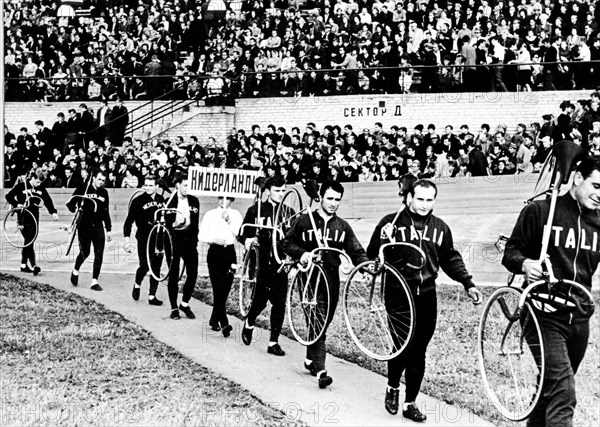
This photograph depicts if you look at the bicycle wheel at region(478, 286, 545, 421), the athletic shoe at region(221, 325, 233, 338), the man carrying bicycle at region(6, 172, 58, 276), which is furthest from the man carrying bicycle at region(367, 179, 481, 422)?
the man carrying bicycle at region(6, 172, 58, 276)

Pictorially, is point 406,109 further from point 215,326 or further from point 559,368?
point 559,368

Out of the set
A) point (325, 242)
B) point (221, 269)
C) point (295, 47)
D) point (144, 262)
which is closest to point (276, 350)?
point (221, 269)

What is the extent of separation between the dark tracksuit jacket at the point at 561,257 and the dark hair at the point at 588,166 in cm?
23

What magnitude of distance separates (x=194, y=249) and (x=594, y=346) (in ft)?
16.1

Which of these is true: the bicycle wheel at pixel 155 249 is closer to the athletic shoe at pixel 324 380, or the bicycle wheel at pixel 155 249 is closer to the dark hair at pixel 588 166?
the athletic shoe at pixel 324 380

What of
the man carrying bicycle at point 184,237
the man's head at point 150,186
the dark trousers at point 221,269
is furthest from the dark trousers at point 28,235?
the dark trousers at point 221,269

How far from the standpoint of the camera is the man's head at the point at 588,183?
267 inches

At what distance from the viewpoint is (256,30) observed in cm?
2956

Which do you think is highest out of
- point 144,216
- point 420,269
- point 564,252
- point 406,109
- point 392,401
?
point 406,109

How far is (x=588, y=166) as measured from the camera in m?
6.80

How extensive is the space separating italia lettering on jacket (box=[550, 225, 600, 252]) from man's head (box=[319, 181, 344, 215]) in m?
2.69

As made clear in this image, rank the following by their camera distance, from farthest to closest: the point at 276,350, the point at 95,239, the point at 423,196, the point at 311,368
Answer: the point at 95,239, the point at 276,350, the point at 311,368, the point at 423,196

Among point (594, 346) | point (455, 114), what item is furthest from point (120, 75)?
point (594, 346)

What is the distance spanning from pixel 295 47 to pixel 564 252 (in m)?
21.6
